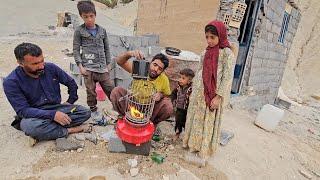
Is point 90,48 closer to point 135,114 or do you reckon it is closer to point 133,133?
point 135,114

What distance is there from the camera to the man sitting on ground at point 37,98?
3.20 m

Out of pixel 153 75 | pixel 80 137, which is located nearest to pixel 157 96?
pixel 153 75

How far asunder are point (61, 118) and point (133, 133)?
0.94 meters

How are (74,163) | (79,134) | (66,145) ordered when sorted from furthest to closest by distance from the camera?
(79,134), (66,145), (74,163)

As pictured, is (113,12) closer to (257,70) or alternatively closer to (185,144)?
(257,70)

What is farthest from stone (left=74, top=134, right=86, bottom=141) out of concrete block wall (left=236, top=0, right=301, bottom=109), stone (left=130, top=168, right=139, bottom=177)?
concrete block wall (left=236, top=0, right=301, bottom=109)

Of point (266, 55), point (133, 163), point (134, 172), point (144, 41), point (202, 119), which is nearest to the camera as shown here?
point (134, 172)

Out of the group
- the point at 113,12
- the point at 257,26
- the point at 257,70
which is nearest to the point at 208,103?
the point at 257,26

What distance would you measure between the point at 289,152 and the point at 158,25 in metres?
4.00

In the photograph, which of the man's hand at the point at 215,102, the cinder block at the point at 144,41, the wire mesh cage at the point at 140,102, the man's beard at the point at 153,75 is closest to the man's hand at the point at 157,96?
the wire mesh cage at the point at 140,102

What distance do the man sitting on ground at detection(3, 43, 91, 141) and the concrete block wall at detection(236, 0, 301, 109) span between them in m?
4.19

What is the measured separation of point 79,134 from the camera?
3.63 meters

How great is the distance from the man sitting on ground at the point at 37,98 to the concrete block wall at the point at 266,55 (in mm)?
4192

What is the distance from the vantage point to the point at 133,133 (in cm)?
307
